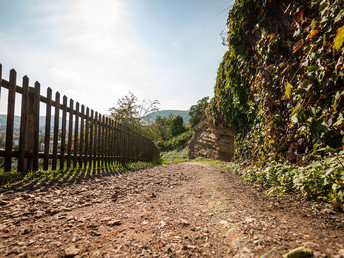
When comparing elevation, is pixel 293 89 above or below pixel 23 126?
above

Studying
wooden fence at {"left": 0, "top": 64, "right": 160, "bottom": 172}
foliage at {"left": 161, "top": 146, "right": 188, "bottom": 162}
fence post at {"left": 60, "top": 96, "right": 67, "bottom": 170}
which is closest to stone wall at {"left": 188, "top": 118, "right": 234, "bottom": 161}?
foliage at {"left": 161, "top": 146, "right": 188, "bottom": 162}

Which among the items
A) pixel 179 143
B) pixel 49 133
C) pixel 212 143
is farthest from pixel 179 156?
pixel 49 133

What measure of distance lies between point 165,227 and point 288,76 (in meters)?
2.96

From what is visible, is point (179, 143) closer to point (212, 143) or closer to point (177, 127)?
point (177, 127)

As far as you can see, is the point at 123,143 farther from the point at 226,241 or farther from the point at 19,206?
the point at 226,241

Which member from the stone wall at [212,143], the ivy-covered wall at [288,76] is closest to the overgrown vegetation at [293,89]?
the ivy-covered wall at [288,76]

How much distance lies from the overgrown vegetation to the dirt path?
0.44m

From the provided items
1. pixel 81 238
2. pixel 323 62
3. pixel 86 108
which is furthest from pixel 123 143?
pixel 323 62

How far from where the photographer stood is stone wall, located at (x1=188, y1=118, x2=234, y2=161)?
8.70m

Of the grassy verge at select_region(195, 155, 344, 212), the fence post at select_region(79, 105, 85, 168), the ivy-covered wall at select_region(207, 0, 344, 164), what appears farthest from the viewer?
the fence post at select_region(79, 105, 85, 168)

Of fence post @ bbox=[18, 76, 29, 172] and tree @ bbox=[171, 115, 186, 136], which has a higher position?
tree @ bbox=[171, 115, 186, 136]

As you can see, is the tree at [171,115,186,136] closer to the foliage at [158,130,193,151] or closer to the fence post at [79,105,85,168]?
the foliage at [158,130,193,151]

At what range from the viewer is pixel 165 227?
1438mm

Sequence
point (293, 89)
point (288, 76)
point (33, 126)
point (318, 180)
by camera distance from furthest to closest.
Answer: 1. point (33, 126)
2. point (288, 76)
3. point (293, 89)
4. point (318, 180)
